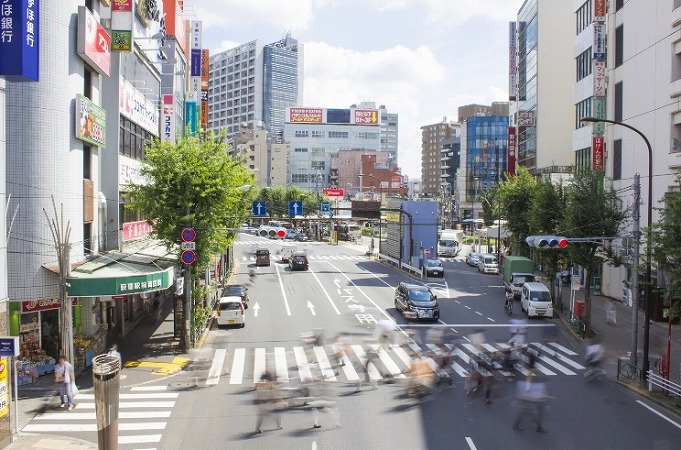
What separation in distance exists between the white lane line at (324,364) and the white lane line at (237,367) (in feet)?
9.64

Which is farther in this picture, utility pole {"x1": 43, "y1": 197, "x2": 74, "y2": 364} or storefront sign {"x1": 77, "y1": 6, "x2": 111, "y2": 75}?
storefront sign {"x1": 77, "y1": 6, "x2": 111, "y2": 75}

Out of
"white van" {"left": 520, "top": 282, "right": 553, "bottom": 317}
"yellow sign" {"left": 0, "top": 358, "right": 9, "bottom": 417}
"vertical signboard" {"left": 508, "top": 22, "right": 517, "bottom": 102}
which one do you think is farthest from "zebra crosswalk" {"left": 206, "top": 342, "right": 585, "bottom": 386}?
"vertical signboard" {"left": 508, "top": 22, "right": 517, "bottom": 102}

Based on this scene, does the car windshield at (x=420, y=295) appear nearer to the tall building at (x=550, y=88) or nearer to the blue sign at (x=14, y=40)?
the blue sign at (x=14, y=40)

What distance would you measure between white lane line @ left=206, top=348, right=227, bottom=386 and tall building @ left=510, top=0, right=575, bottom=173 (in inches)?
2244

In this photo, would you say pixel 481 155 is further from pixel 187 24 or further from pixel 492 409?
pixel 492 409

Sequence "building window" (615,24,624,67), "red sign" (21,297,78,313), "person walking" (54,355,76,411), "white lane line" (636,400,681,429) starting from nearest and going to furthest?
"white lane line" (636,400,681,429) < "person walking" (54,355,76,411) < "red sign" (21,297,78,313) < "building window" (615,24,624,67)

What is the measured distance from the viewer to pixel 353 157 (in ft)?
555

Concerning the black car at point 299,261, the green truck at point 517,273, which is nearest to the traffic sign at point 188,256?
the green truck at point 517,273

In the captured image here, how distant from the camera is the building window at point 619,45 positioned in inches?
1596

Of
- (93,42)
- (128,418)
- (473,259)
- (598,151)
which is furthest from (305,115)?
(128,418)

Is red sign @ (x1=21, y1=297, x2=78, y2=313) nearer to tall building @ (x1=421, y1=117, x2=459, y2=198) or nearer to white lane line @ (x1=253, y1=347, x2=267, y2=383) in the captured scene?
white lane line @ (x1=253, y1=347, x2=267, y2=383)

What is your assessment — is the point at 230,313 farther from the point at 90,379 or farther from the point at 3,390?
the point at 3,390

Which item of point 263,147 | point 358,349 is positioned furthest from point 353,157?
point 358,349

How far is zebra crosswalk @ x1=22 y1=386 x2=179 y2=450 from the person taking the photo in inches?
654
